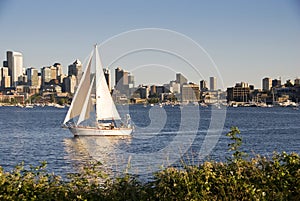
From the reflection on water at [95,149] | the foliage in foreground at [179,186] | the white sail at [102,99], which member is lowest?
the reflection on water at [95,149]

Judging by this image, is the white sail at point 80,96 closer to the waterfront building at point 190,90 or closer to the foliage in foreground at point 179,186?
the waterfront building at point 190,90

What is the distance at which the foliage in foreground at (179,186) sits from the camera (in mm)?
5098

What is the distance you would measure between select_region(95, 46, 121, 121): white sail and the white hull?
1.45 meters

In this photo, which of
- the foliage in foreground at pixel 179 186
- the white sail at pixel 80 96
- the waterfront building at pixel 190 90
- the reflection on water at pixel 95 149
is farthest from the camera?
the white sail at pixel 80 96

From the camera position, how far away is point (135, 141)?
34219 millimetres

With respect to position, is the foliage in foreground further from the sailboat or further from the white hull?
the sailboat

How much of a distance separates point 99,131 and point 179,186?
101 feet

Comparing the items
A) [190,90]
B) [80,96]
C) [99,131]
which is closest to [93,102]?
[80,96]

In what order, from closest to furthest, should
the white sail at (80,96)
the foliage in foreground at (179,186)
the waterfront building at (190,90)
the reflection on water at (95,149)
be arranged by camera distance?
the foliage in foreground at (179,186) → the reflection on water at (95,149) → the waterfront building at (190,90) → the white sail at (80,96)

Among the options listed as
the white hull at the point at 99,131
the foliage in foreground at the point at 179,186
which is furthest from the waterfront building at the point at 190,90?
the foliage in foreground at the point at 179,186

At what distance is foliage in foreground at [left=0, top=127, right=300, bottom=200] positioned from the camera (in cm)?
510

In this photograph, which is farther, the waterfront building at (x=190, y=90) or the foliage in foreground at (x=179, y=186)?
the waterfront building at (x=190, y=90)

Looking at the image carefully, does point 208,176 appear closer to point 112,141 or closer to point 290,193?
point 290,193

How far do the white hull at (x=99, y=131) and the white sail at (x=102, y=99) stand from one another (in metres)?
1.45
